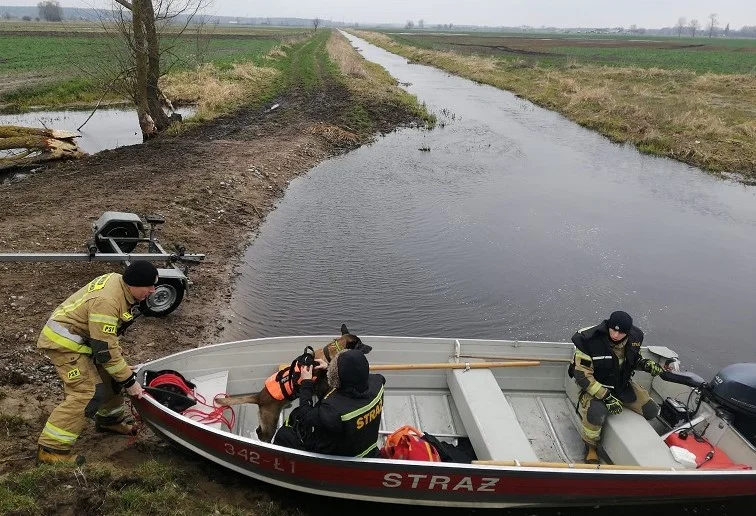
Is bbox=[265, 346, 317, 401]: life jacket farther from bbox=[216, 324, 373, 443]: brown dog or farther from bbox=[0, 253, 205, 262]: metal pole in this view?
bbox=[0, 253, 205, 262]: metal pole

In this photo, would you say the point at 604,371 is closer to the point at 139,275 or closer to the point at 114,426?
the point at 139,275

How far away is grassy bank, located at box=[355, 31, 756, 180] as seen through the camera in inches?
810

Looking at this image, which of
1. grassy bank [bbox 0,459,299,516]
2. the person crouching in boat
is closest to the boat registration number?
the person crouching in boat

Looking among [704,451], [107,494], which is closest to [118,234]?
[107,494]

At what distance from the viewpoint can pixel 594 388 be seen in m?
5.48

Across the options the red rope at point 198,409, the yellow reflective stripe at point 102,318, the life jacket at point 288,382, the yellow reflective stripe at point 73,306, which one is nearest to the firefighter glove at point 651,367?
the life jacket at point 288,382

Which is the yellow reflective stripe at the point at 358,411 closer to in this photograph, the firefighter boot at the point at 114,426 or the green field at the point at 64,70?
the firefighter boot at the point at 114,426

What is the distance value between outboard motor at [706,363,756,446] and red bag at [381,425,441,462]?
3284 mm

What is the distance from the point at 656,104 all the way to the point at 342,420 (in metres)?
30.6

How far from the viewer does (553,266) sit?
11594 millimetres

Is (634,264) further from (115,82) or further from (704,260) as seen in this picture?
(115,82)

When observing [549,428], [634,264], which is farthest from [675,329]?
[549,428]

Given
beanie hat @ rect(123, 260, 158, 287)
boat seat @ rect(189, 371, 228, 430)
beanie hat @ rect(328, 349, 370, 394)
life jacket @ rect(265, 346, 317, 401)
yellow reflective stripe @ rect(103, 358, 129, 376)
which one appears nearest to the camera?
beanie hat @ rect(328, 349, 370, 394)

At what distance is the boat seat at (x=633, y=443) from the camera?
527 centimetres
